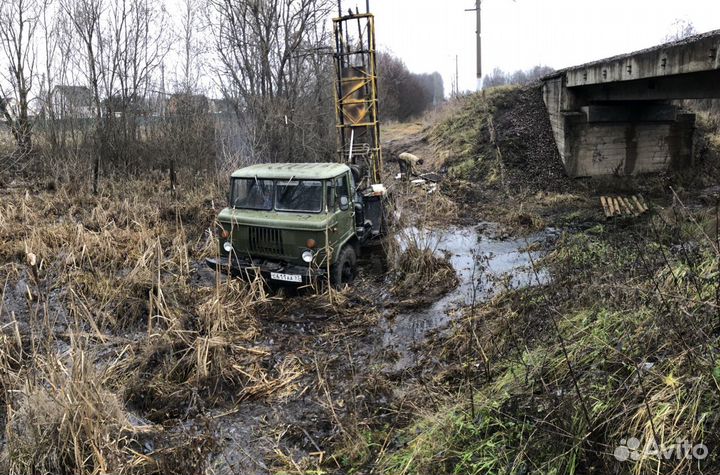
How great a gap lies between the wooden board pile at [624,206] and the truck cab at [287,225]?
7.83m

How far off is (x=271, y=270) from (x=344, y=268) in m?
1.41

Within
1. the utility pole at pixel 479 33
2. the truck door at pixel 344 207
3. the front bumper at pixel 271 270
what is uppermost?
the utility pole at pixel 479 33

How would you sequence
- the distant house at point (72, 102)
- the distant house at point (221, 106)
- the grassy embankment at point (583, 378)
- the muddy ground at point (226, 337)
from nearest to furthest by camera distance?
the grassy embankment at point (583, 378), the muddy ground at point (226, 337), the distant house at point (72, 102), the distant house at point (221, 106)

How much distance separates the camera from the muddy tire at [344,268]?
8.25m

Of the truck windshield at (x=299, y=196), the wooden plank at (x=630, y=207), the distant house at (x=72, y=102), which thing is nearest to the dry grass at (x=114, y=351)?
the truck windshield at (x=299, y=196)

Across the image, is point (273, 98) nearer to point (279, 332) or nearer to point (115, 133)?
point (115, 133)

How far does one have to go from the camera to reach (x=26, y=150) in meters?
15.8

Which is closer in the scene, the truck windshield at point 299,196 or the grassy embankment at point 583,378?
the grassy embankment at point 583,378

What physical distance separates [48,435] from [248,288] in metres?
4.19

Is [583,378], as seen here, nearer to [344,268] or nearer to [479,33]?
[344,268]

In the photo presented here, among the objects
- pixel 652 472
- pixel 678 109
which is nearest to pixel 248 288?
pixel 652 472

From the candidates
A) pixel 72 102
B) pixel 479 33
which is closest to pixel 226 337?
pixel 72 102

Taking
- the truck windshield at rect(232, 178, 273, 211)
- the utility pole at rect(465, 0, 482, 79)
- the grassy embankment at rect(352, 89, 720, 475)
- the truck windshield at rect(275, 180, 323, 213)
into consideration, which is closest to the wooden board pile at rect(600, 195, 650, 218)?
the grassy embankment at rect(352, 89, 720, 475)

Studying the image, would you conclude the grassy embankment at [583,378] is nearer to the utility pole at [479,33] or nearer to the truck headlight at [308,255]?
the truck headlight at [308,255]
